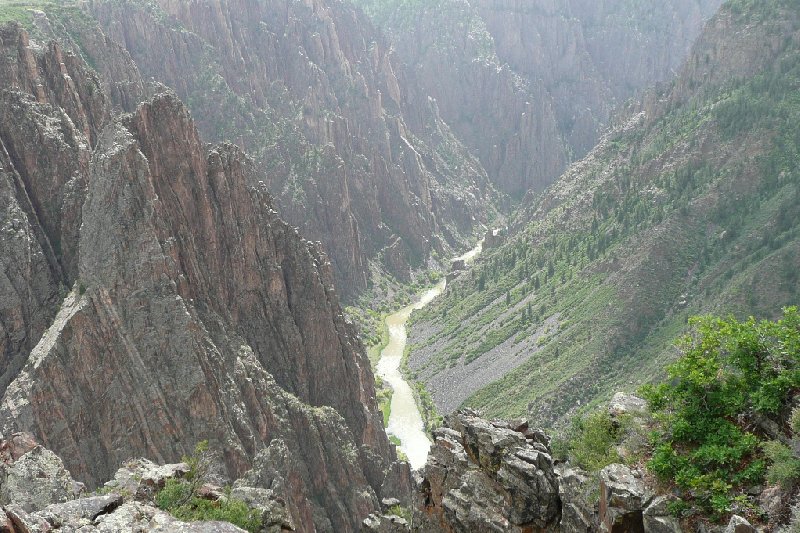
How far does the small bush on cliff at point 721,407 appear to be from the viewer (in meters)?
24.2

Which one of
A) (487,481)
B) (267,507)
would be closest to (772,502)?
(487,481)

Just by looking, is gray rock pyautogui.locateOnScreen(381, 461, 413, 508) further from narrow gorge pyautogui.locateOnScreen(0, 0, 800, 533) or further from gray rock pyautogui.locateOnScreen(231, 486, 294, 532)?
gray rock pyautogui.locateOnScreen(231, 486, 294, 532)

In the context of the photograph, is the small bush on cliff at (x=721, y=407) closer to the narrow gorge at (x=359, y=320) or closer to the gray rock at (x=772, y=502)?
the narrow gorge at (x=359, y=320)

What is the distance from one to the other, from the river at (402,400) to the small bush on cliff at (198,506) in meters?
43.3

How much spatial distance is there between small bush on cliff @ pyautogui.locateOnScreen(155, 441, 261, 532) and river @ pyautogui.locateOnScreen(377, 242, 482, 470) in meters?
43.3

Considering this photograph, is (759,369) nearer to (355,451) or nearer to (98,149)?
(355,451)

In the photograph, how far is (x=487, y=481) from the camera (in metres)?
31.3

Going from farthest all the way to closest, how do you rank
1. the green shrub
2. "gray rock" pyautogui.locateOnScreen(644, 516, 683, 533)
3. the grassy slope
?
the grassy slope, the green shrub, "gray rock" pyautogui.locateOnScreen(644, 516, 683, 533)

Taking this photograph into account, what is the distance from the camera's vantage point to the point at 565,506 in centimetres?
2850

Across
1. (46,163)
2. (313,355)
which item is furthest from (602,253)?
(46,163)

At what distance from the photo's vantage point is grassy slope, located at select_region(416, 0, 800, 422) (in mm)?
98125

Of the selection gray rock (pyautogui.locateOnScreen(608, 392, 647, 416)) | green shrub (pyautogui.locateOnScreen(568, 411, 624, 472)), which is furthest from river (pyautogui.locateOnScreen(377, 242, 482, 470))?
green shrub (pyautogui.locateOnScreen(568, 411, 624, 472))

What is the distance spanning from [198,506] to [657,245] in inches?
3655

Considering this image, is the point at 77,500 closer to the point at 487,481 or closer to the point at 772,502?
the point at 487,481
